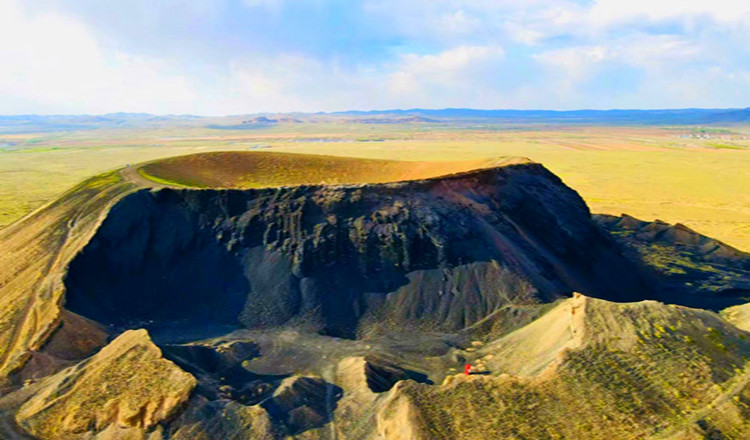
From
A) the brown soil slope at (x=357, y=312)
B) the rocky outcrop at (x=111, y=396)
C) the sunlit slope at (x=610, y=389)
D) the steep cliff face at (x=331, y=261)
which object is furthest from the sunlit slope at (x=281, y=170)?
the sunlit slope at (x=610, y=389)

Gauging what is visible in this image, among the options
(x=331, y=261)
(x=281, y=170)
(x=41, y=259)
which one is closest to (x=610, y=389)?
(x=331, y=261)

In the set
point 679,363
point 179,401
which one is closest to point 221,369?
point 179,401

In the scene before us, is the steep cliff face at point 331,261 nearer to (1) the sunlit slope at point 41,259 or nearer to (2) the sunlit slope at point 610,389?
(1) the sunlit slope at point 41,259

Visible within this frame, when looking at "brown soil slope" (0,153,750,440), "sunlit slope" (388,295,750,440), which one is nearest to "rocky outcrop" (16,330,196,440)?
"brown soil slope" (0,153,750,440)

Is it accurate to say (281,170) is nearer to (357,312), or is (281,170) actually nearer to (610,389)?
(357,312)

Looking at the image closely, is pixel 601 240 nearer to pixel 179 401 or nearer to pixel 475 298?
pixel 475 298

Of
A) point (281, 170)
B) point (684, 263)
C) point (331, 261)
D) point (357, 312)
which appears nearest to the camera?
point (357, 312)
